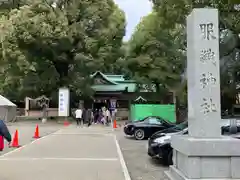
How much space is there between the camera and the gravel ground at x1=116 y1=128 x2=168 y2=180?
10.6 metres

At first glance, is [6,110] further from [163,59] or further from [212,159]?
[212,159]

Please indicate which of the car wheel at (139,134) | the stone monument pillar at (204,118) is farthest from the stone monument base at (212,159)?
the car wheel at (139,134)

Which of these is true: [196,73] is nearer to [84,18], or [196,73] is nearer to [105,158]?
[105,158]

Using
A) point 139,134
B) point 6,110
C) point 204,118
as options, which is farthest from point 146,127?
point 6,110

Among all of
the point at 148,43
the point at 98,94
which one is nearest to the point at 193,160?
the point at 148,43

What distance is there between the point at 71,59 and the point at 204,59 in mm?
30845

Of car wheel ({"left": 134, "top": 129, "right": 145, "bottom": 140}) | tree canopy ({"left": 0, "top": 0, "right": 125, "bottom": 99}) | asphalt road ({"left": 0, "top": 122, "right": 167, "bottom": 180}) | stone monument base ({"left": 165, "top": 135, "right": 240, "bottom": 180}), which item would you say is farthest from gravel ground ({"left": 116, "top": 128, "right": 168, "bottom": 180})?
tree canopy ({"left": 0, "top": 0, "right": 125, "bottom": 99})

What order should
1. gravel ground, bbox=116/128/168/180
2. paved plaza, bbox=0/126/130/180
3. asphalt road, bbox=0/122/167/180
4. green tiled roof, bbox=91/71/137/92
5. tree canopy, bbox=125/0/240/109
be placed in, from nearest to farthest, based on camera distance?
paved plaza, bbox=0/126/130/180
asphalt road, bbox=0/122/167/180
gravel ground, bbox=116/128/168/180
tree canopy, bbox=125/0/240/109
green tiled roof, bbox=91/71/137/92

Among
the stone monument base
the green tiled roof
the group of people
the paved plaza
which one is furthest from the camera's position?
the green tiled roof

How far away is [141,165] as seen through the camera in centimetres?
1248

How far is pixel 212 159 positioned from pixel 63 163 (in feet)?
19.0

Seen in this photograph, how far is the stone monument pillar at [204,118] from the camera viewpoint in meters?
7.75

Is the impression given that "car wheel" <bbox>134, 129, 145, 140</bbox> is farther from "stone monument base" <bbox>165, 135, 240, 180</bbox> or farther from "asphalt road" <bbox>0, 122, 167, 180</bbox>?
"stone monument base" <bbox>165, 135, 240, 180</bbox>

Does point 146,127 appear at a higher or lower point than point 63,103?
lower
